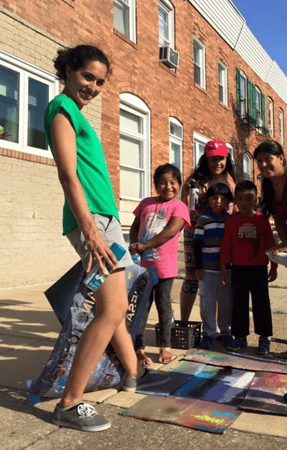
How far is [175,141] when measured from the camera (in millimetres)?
13539

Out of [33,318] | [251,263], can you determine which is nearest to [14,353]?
[33,318]

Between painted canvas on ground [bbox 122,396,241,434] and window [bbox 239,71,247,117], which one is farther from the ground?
window [bbox 239,71,247,117]

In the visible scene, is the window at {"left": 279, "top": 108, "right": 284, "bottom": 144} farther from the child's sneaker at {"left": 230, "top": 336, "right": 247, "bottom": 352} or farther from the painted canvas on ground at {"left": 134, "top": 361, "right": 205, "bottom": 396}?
the painted canvas on ground at {"left": 134, "top": 361, "right": 205, "bottom": 396}

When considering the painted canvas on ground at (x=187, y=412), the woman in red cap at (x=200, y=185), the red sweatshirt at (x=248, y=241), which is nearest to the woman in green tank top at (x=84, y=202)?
the painted canvas on ground at (x=187, y=412)

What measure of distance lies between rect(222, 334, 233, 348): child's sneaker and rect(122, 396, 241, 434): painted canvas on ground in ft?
4.86

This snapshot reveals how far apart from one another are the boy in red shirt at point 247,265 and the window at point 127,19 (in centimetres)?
849

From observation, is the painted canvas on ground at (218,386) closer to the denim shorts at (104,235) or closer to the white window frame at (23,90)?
the denim shorts at (104,235)

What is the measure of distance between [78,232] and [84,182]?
0.28 meters

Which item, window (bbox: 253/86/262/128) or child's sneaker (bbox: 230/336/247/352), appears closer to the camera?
child's sneaker (bbox: 230/336/247/352)

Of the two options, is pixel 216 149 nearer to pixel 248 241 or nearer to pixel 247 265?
pixel 248 241

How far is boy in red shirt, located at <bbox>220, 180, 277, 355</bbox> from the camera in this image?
430cm

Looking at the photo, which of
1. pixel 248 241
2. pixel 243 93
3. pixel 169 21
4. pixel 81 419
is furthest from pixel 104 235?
pixel 243 93

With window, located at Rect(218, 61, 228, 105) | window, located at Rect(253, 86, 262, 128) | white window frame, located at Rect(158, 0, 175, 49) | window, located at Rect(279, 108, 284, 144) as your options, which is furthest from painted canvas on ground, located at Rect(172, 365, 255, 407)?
window, located at Rect(279, 108, 284, 144)

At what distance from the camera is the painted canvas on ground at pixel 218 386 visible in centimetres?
304
